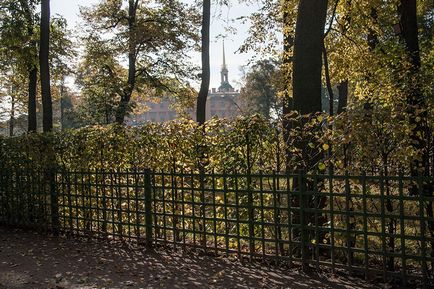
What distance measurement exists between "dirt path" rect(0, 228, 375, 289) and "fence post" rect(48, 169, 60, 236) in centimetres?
85

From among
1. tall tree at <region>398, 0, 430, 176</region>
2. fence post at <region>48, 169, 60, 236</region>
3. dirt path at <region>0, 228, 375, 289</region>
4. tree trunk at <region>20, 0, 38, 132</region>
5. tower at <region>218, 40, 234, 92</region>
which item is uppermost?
tower at <region>218, 40, 234, 92</region>

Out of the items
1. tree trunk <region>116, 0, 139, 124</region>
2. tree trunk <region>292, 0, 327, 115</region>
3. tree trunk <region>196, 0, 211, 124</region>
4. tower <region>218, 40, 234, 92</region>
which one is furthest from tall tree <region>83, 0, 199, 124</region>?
tower <region>218, 40, 234, 92</region>

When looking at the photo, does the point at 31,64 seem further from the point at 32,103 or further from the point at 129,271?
the point at 129,271

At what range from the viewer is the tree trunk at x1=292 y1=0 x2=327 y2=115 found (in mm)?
6508

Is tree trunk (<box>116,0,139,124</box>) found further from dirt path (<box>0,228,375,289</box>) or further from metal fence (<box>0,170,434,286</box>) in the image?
dirt path (<box>0,228,375,289</box>)

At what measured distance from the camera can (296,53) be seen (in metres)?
6.64

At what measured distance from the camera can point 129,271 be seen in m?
6.36

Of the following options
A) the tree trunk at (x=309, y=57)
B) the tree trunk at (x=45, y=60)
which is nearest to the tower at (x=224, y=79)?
the tree trunk at (x=45, y=60)

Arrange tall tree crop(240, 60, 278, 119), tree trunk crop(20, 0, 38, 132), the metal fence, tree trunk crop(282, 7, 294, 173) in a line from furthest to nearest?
1. tall tree crop(240, 60, 278, 119)
2. tree trunk crop(20, 0, 38, 132)
3. tree trunk crop(282, 7, 294, 173)
4. the metal fence

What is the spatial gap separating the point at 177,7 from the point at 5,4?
33.7 feet

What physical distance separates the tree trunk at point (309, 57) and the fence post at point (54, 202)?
509 centimetres

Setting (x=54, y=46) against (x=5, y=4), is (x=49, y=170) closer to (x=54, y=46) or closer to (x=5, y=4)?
(x=5, y=4)

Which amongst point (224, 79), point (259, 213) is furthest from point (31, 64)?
point (224, 79)

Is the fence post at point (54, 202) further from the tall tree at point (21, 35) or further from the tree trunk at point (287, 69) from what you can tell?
the tall tree at point (21, 35)
